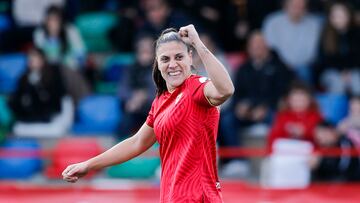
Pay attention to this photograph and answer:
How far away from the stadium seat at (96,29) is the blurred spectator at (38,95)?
138 cm

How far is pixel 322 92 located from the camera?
13.1 metres

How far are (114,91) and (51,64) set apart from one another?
1.03m

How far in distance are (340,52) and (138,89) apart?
2427 millimetres

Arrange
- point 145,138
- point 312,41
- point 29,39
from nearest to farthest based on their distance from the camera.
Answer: point 145,138 < point 312,41 < point 29,39

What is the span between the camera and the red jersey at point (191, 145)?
A: 598 centimetres

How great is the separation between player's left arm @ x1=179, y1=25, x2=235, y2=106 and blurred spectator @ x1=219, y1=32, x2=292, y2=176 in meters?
6.53

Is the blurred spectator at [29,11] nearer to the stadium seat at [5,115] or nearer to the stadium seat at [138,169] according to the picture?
the stadium seat at [5,115]

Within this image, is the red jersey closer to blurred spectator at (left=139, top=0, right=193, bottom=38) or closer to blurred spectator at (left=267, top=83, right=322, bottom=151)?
blurred spectator at (left=267, top=83, right=322, bottom=151)

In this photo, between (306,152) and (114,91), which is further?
(114,91)

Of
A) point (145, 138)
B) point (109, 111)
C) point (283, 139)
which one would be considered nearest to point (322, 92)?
point (283, 139)

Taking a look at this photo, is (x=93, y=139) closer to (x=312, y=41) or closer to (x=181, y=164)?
(x=312, y=41)

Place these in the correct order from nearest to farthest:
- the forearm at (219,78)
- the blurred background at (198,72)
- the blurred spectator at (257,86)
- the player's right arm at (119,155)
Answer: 1. the forearm at (219,78)
2. the player's right arm at (119,155)
3. the blurred background at (198,72)
4. the blurred spectator at (257,86)

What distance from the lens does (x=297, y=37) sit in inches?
526

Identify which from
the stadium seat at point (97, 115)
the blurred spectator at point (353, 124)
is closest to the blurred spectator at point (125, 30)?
the stadium seat at point (97, 115)
